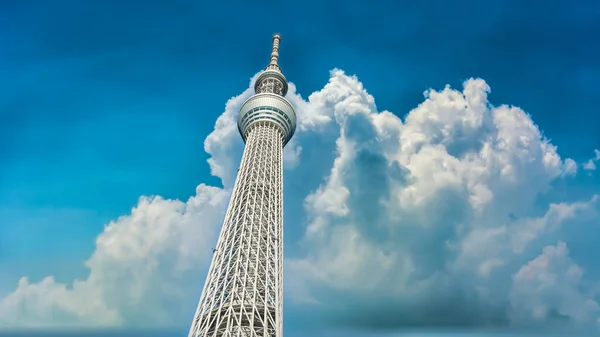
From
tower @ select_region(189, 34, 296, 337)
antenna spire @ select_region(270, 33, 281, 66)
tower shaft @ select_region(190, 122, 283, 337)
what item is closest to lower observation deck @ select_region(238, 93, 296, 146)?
tower @ select_region(189, 34, 296, 337)

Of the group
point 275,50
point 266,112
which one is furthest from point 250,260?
point 275,50

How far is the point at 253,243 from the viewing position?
61031 millimetres

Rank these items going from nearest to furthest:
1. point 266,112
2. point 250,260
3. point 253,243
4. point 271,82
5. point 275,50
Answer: point 250,260, point 253,243, point 266,112, point 271,82, point 275,50

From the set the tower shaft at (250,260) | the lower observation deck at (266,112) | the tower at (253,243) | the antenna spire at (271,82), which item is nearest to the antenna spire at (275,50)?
the antenna spire at (271,82)

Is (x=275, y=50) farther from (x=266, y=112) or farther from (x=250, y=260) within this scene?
(x=250, y=260)

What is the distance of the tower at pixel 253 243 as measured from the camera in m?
51.2

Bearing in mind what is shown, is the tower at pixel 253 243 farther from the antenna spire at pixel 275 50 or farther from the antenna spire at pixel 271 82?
the antenna spire at pixel 275 50

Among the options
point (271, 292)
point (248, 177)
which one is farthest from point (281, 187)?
point (271, 292)

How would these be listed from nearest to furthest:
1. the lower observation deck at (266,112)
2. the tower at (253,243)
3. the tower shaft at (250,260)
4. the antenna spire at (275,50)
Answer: the tower shaft at (250,260), the tower at (253,243), the lower observation deck at (266,112), the antenna spire at (275,50)

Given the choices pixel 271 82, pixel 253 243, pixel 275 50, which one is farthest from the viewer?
pixel 275 50

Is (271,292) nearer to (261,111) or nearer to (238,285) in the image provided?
(238,285)

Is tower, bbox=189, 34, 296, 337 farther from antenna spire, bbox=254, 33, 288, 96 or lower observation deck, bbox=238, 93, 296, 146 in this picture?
antenna spire, bbox=254, 33, 288, 96

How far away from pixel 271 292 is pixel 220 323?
29.7ft

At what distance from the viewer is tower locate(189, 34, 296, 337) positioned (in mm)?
51188
